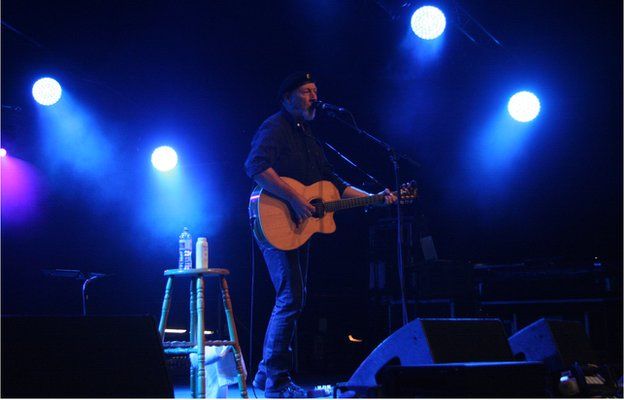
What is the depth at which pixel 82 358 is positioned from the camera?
218 cm

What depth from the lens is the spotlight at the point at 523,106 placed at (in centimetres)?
725

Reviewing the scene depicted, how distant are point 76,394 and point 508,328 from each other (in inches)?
212

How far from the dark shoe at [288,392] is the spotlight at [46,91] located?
158 inches

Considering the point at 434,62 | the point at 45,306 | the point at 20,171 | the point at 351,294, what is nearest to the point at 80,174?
the point at 20,171

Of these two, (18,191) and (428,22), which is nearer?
(428,22)

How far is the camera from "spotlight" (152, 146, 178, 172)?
715cm

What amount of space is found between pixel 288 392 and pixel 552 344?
5.11 ft

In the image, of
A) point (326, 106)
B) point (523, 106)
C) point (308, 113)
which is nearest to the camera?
point (326, 106)

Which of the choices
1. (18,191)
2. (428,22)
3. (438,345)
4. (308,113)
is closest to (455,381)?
(438,345)

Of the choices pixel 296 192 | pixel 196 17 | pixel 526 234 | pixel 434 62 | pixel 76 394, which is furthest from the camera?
pixel 526 234

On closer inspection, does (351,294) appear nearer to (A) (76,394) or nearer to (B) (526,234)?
(B) (526,234)

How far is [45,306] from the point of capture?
6.29m

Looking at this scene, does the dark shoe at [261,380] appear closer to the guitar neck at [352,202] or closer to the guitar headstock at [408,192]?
the guitar neck at [352,202]

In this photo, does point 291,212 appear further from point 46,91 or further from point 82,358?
point 46,91
